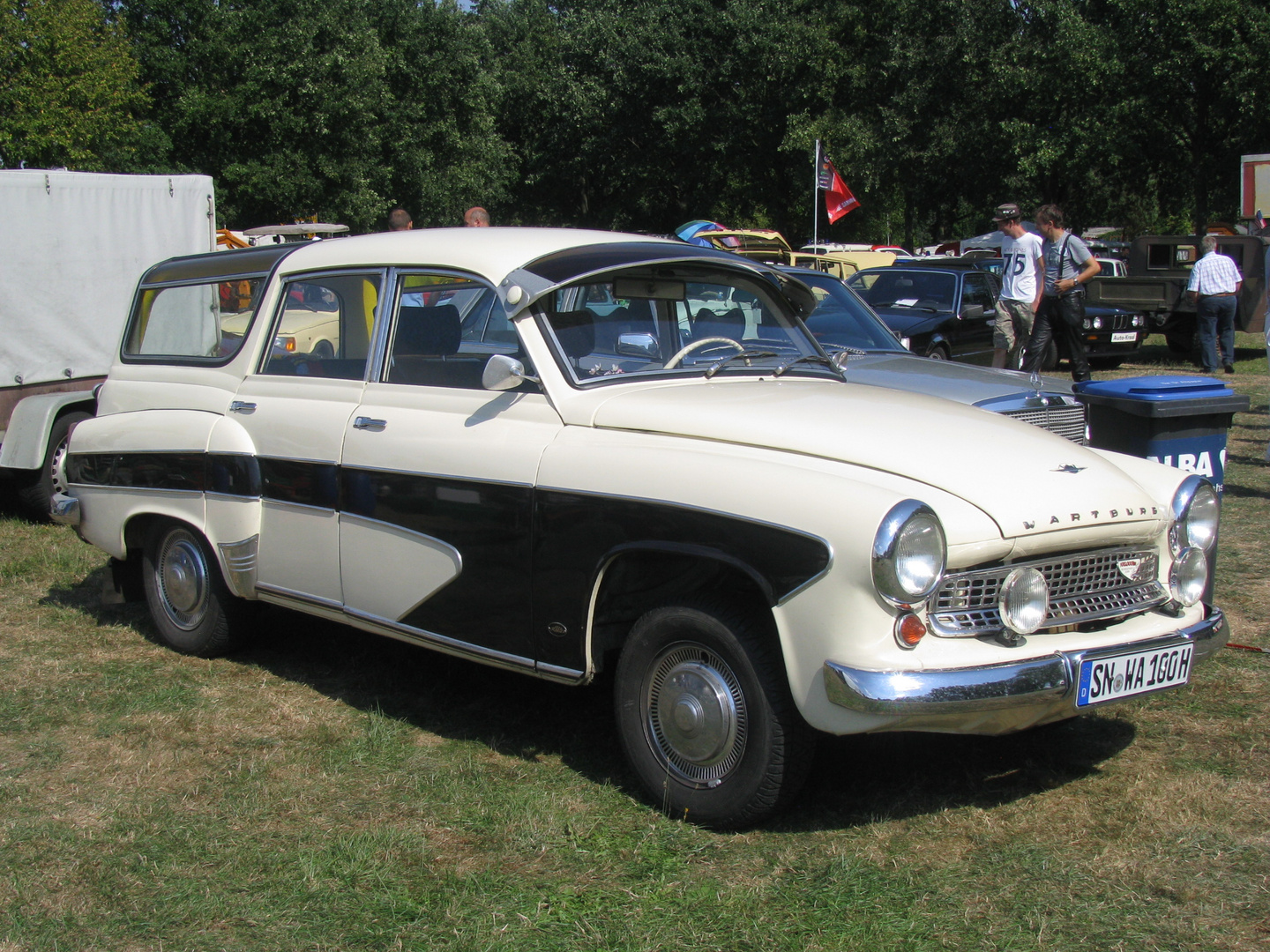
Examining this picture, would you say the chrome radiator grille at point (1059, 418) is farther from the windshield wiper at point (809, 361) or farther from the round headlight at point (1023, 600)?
the round headlight at point (1023, 600)

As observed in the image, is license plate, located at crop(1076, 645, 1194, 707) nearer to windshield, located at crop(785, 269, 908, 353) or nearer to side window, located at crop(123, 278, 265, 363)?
side window, located at crop(123, 278, 265, 363)

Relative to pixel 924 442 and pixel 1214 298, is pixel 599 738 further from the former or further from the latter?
pixel 1214 298

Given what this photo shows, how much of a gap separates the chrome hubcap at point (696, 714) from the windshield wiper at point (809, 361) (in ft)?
4.38

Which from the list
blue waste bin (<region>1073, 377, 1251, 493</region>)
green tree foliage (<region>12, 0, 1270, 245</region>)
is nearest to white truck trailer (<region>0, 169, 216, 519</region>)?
blue waste bin (<region>1073, 377, 1251, 493</region>)

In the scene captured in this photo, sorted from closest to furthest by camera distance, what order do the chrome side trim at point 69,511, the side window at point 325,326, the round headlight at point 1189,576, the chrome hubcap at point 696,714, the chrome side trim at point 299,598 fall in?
the chrome hubcap at point 696,714, the round headlight at point 1189,576, the chrome side trim at point 299,598, the side window at point 325,326, the chrome side trim at point 69,511

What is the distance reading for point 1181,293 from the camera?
16750 mm

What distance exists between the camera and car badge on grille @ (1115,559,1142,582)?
3646mm

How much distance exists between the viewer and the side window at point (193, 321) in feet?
17.0

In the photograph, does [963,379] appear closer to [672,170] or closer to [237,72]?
[237,72]

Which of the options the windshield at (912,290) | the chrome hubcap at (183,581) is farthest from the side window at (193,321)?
the windshield at (912,290)

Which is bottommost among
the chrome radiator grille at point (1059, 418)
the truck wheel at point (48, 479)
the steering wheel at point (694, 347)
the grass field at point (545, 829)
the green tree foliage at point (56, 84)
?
the grass field at point (545, 829)

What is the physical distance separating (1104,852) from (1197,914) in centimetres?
36

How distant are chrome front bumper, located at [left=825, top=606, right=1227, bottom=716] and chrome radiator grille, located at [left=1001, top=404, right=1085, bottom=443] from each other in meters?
3.32

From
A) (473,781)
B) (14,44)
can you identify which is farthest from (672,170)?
(473,781)
